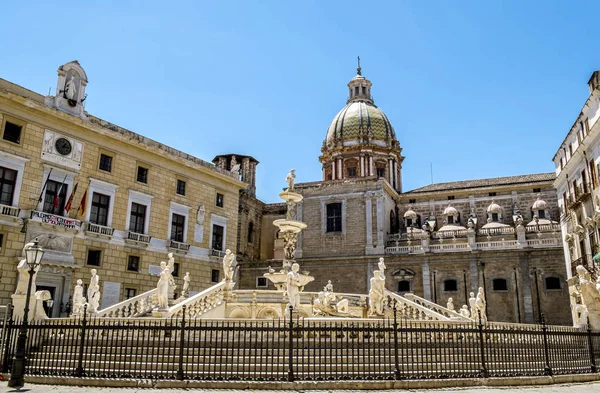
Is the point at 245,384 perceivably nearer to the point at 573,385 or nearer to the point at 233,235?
the point at 573,385

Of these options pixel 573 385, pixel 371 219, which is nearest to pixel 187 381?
pixel 573 385

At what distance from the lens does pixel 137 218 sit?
2602 centimetres

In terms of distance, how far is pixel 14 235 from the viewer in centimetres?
2020

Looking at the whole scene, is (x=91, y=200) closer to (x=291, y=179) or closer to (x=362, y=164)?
(x=291, y=179)

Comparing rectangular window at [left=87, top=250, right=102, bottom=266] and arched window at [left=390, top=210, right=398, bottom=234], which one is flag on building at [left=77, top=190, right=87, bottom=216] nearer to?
rectangular window at [left=87, top=250, right=102, bottom=266]

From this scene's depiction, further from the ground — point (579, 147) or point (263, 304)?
point (579, 147)

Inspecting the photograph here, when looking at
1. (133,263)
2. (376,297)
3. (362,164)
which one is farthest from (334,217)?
(376,297)

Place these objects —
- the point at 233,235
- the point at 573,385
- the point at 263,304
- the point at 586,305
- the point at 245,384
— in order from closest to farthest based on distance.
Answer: the point at 245,384
the point at 573,385
the point at 586,305
the point at 263,304
the point at 233,235

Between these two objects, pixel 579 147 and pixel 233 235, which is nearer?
pixel 579 147

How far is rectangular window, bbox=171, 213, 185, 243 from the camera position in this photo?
2789cm

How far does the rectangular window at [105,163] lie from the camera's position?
24597 millimetres

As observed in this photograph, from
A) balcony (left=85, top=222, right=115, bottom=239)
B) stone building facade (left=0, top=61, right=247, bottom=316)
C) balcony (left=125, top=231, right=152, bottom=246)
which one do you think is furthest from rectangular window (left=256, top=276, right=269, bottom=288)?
balcony (left=85, top=222, right=115, bottom=239)

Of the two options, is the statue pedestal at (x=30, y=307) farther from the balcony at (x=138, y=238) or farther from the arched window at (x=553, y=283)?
the arched window at (x=553, y=283)

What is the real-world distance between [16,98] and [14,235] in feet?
19.0
